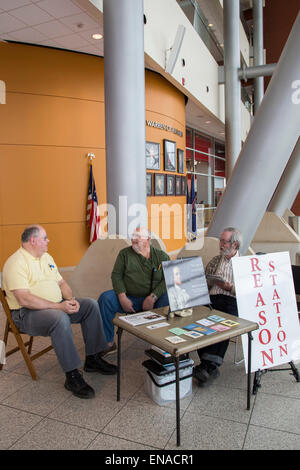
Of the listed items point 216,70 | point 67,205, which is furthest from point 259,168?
point 216,70

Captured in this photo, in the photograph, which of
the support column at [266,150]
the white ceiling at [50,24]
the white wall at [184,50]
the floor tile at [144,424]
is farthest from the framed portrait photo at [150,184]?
the floor tile at [144,424]

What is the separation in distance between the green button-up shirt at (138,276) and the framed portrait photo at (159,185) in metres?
5.18

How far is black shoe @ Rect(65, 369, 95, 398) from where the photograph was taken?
2.57 meters

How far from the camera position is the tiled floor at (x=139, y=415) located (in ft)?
6.81

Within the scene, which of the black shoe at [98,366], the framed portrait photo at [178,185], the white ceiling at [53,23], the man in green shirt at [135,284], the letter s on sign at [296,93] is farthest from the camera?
the framed portrait photo at [178,185]

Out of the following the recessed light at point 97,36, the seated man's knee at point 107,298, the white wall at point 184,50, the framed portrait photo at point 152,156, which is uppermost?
the white wall at point 184,50

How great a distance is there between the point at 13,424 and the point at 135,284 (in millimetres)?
1432

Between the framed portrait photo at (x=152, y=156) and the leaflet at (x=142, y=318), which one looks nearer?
the leaflet at (x=142, y=318)

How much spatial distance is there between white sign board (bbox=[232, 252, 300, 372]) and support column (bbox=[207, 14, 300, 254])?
1.33 metres

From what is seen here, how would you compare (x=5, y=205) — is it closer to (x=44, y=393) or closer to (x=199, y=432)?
(x=44, y=393)

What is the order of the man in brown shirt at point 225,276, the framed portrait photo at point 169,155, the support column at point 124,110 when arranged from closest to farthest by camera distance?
the man in brown shirt at point 225,276
the support column at point 124,110
the framed portrait photo at point 169,155

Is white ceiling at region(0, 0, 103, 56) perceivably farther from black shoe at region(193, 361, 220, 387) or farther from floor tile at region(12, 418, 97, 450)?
floor tile at region(12, 418, 97, 450)

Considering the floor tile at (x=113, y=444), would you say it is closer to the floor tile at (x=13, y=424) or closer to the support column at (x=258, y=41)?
the floor tile at (x=13, y=424)
